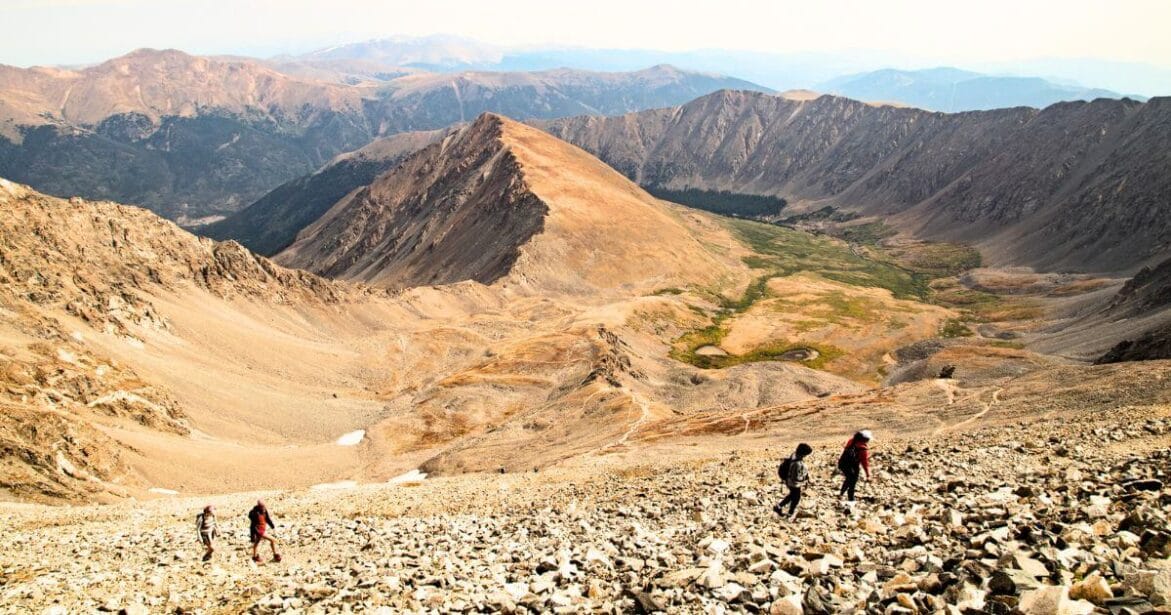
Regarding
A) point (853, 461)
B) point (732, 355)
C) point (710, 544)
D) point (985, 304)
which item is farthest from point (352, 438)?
point (985, 304)

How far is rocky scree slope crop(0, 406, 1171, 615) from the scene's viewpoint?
558 inches

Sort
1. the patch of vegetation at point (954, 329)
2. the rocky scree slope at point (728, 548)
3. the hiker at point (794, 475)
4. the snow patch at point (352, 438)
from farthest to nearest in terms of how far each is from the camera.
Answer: the patch of vegetation at point (954, 329) < the snow patch at point (352, 438) < the hiker at point (794, 475) < the rocky scree slope at point (728, 548)

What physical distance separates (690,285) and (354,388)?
10180 centimetres

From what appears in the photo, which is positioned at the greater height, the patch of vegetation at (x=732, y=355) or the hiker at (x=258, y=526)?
the hiker at (x=258, y=526)

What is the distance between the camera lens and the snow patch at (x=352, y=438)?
77.1m

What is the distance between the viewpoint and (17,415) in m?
51.3

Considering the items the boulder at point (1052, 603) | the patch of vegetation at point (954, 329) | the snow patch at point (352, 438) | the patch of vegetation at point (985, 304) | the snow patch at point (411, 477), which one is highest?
the boulder at point (1052, 603)

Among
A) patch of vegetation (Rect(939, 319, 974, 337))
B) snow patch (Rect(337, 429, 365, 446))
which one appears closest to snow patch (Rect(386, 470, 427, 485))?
snow patch (Rect(337, 429, 365, 446))

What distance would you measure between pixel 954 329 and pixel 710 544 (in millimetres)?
145438

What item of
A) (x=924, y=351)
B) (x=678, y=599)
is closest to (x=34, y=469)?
(x=678, y=599)

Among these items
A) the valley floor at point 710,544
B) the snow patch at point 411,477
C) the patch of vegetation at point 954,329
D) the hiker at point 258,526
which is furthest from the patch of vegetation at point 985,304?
the hiker at point 258,526

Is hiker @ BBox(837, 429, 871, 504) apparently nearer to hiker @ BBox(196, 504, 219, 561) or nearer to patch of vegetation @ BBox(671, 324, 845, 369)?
hiker @ BBox(196, 504, 219, 561)

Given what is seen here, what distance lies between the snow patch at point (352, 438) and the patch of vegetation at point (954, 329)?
116m

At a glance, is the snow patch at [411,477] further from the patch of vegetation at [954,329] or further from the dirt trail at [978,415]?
the patch of vegetation at [954,329]
